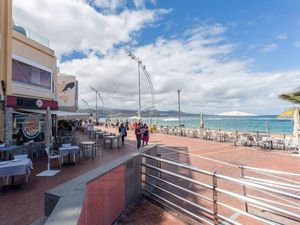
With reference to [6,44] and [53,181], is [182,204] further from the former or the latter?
[6,44]

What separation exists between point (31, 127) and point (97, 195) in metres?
10.8

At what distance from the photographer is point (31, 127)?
→ 12.9 m

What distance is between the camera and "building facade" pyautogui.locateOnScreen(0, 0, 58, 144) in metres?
12.0

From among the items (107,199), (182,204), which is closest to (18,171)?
(107,199)

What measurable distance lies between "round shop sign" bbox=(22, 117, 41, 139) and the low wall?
30.7 ft

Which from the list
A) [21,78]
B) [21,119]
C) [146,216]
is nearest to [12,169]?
[146,216]

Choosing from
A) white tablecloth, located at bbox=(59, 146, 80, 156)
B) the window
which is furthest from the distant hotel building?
white tablecloth, located at bbox=(59, 146, 80, 156)

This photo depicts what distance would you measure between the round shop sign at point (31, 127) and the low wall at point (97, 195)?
937 centimetres

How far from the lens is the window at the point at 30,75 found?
1361cm

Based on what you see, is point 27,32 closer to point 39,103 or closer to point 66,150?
point 39,103

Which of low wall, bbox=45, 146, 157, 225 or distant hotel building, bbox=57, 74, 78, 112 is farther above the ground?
distant hotel building, bbox=57, 74, 78, 112

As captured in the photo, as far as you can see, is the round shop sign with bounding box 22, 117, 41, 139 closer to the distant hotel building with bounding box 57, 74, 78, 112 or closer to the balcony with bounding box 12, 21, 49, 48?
the balcony with bounding box 12, 21, 49, 48

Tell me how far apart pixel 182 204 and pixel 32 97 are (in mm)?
13139

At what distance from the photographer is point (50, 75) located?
1764 cm
